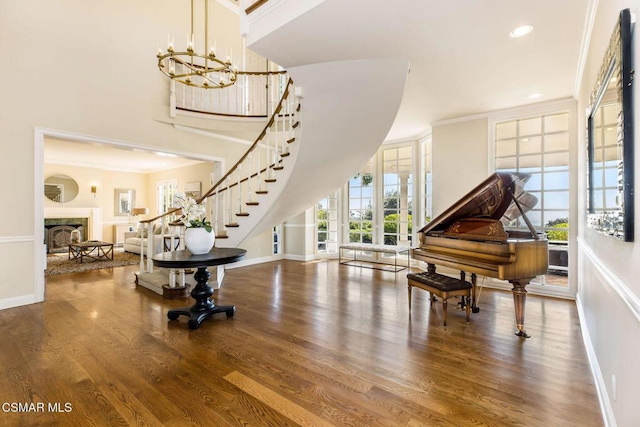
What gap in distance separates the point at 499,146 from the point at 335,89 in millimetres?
3098

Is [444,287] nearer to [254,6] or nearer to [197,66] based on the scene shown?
[254,6]

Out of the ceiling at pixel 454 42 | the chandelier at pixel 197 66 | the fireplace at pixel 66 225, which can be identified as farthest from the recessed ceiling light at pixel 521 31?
the fireplace at pixel 66 225

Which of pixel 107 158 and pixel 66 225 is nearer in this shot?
pixel 107 158

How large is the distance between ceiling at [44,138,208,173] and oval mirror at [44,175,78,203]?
47cm

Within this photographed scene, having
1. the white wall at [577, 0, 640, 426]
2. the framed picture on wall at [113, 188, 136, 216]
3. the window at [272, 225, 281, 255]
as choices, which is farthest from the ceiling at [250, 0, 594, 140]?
the framed picture on wall at [113, 188, 136, 216]

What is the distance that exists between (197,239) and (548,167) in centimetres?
494

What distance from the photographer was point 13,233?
3748 mm

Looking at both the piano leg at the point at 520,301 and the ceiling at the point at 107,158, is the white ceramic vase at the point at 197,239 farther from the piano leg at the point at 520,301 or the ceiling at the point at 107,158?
the ceiling at the point at 107,158

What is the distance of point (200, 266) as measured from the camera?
9.68ft

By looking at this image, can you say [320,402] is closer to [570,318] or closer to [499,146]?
[570,318]

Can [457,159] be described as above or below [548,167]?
above

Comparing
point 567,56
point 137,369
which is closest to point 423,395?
point 137,369

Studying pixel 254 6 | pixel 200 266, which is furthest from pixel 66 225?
pixel 254 6

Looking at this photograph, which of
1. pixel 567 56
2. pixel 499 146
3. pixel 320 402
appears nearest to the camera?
pixel 320 402
